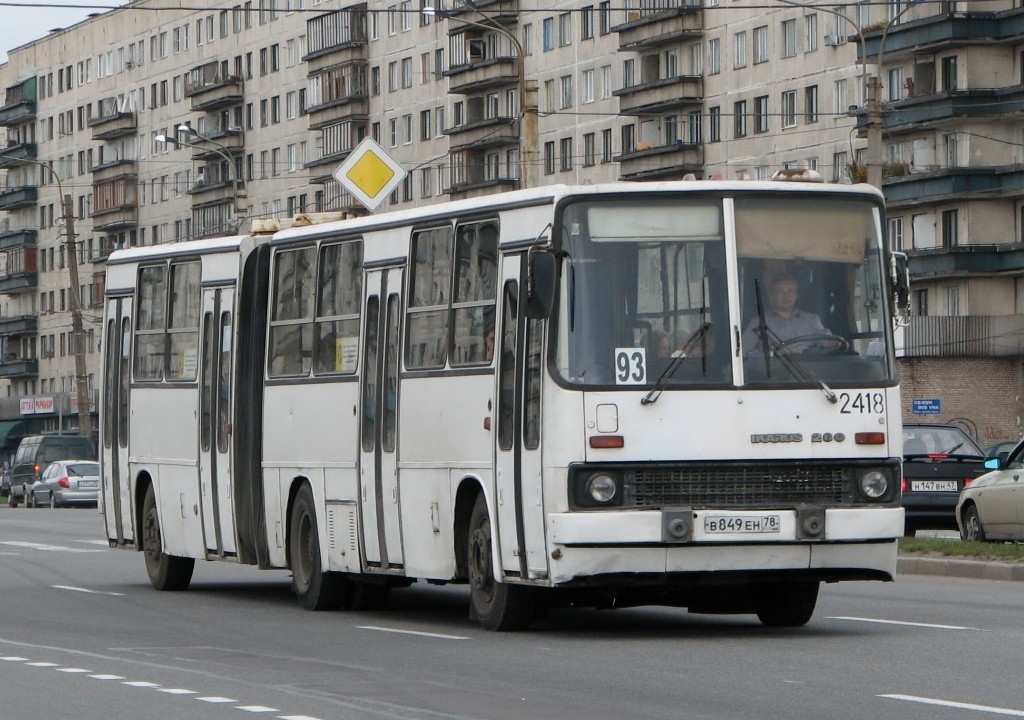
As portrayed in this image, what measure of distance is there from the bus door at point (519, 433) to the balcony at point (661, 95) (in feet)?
225

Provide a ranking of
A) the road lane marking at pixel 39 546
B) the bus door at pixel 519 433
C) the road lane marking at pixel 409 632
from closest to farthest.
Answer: the bus door at pixel 519 433
the road lane marking at pixel 409 632
the road lane marking at pixel 39 546

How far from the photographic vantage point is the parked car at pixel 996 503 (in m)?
27.0

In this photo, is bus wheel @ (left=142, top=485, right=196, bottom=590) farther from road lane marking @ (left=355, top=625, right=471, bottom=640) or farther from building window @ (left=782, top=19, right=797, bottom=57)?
building window @ (left=782, top=19, right=797, bottom=57)

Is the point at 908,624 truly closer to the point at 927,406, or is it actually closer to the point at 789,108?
the point at 927,406

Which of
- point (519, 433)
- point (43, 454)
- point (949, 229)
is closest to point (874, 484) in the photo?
point (519, 433)

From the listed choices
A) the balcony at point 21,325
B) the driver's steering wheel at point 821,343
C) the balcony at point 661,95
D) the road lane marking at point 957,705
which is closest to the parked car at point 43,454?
the balcony at point 661,95

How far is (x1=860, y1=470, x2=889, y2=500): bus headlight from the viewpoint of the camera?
1533 cm

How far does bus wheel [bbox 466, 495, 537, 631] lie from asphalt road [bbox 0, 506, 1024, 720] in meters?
0.17

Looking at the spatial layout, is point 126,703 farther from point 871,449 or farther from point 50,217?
point 50,217

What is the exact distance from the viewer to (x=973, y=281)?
72.6 metres

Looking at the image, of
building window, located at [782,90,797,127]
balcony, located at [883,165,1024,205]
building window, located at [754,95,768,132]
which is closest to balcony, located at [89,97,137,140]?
building window, located at [754,95,768,132]

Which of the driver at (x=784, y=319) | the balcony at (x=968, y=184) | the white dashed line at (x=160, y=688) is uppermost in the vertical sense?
the balcony at (x=968, y=184)

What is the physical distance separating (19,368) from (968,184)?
7362cm

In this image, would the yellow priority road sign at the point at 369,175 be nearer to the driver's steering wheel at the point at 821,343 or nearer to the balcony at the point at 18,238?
the driver's steering wheel at the point at 821,343
